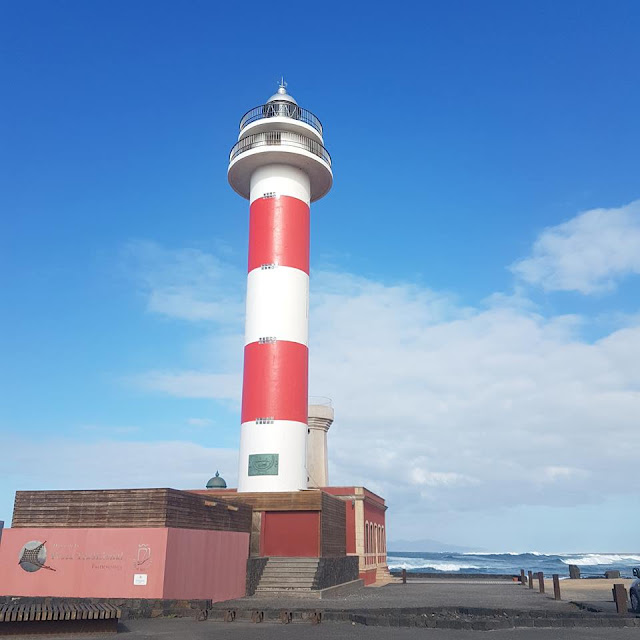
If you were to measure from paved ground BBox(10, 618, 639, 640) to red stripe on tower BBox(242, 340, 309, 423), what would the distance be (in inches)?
527

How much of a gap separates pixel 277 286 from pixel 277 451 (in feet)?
25.0

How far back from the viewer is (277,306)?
3008 cm

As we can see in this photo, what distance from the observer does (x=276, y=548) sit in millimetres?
27109

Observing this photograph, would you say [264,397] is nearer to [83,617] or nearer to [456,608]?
[456,608]

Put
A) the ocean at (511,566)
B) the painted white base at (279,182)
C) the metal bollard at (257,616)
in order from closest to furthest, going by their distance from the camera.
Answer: the metal bollard at (257,616)
the painted white base at (279,182)
the ocean at (511,566)

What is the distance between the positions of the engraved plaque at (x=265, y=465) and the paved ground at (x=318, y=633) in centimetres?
1225

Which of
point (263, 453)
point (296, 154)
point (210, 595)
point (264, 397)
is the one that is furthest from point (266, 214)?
point (210, 595)

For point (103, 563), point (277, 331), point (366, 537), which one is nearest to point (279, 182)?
point (277, 331)

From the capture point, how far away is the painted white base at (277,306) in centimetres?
2992

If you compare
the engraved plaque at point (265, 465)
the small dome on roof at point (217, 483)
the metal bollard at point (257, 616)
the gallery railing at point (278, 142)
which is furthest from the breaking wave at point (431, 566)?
the metal bollard at point (257, 616)

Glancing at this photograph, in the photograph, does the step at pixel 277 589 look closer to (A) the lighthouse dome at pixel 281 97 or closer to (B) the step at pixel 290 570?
(B) the step at pixel 290 570

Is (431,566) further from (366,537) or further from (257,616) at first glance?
(257,616)

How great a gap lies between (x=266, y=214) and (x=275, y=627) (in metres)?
20.4

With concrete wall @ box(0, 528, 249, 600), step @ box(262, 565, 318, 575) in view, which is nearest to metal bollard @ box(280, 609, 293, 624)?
concrete wall @ box(0, 528, 249, 600)
